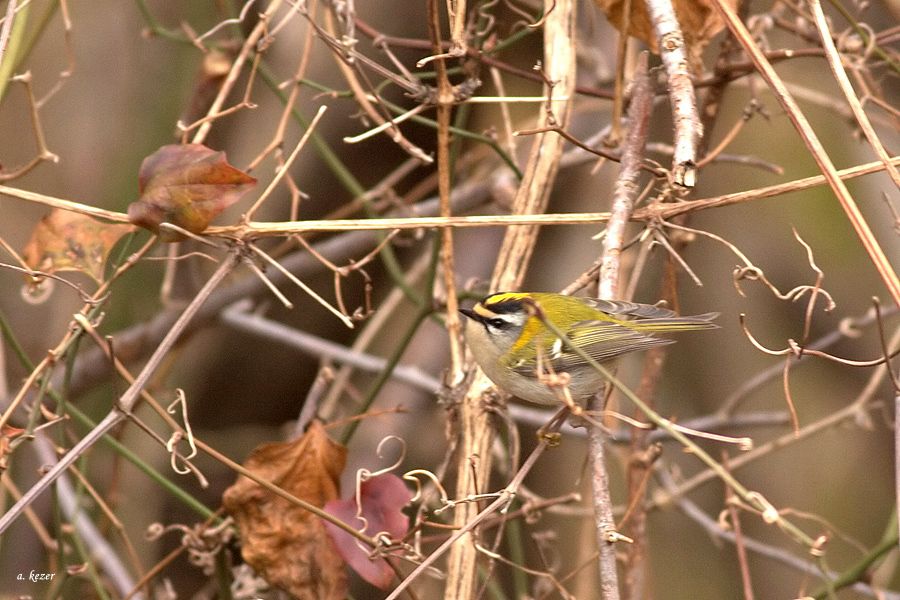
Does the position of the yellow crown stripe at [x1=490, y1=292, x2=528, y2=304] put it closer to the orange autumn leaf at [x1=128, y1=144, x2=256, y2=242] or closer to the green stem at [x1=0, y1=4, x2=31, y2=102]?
the orange autumn leaf at [x1=128, y1=144, x2=256, y2=242]

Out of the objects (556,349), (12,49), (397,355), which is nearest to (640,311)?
(556,349)

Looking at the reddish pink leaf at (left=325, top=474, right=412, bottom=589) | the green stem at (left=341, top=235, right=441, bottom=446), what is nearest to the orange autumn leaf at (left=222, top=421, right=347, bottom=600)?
the reddish pink leaf at (left=325, top=474, right=412, bottom=589)

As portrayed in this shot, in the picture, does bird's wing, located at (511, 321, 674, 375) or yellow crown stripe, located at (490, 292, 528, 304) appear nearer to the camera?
yellow crown stripe, located at (490, 292, 528, 304)

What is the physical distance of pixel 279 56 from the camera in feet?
13.9

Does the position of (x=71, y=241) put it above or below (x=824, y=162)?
below

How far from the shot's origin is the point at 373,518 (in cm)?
230

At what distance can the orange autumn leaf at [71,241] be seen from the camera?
7.57 ft

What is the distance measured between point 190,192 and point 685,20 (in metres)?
1.23

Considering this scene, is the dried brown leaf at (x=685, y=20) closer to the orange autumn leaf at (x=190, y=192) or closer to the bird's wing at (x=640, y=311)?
the bird's wing at (x=640, y=311)

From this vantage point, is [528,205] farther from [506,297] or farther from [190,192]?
[190,192]

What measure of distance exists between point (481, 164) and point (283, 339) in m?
1.07

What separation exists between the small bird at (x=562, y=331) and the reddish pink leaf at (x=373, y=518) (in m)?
0.35

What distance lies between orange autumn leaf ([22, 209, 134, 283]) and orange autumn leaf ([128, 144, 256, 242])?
10.0 inches

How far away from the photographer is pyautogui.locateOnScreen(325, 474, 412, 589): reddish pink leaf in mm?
2244
